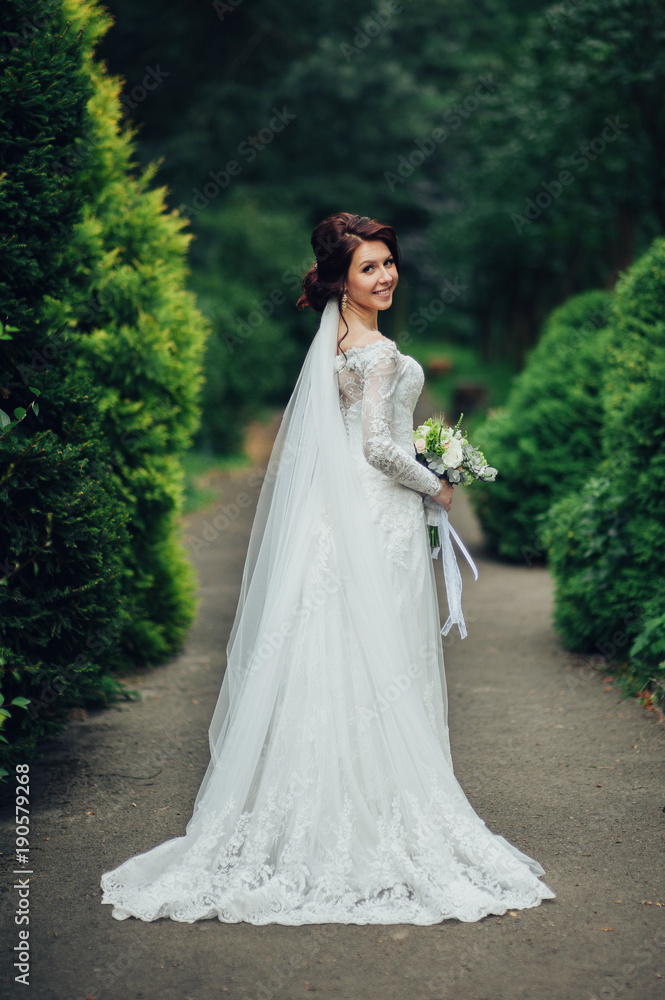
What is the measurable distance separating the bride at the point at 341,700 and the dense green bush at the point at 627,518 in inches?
85.7

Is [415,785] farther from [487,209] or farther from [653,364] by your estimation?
[487,209]

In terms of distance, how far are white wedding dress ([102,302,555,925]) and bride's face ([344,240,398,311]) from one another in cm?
21

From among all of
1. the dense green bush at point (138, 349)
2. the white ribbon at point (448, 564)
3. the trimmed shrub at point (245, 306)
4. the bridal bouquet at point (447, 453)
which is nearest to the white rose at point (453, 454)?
the bridal bouquet at point (447, 453)

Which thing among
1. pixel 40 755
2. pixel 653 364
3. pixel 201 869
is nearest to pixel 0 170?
pixel 40 755

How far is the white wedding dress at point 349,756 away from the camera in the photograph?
10.9ft

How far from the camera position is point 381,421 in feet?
11.8

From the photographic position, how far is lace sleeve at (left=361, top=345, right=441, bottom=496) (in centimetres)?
359

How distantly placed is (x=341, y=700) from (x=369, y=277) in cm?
176

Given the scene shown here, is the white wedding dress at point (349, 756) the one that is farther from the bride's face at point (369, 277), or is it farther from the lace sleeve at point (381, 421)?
the bride's face at point (369, 277)

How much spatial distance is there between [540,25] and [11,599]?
11200 mm

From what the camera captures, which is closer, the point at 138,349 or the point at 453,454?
the point at 453,454

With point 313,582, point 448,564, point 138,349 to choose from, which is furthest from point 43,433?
point 448,564

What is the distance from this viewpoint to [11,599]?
164 inches

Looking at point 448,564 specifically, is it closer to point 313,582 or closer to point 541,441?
point 313,582
